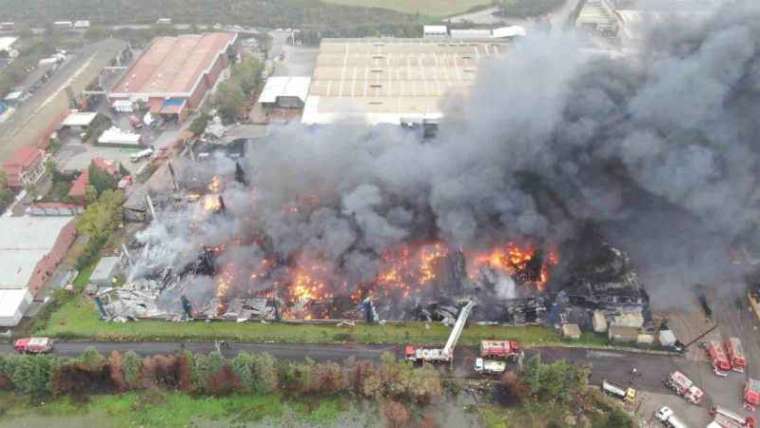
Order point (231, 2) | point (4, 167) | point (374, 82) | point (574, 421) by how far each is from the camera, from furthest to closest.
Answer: point (231, 2)
point (374, 82)
point (4, 167)
point (574, 421)

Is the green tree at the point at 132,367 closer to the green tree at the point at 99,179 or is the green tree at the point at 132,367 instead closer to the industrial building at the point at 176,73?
the green tree at the point at 99,179

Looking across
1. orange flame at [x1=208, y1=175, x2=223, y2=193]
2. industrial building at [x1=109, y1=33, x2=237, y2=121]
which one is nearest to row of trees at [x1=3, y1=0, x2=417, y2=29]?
industrial building at [x1=109, y1=33, x2=237, y2=121]

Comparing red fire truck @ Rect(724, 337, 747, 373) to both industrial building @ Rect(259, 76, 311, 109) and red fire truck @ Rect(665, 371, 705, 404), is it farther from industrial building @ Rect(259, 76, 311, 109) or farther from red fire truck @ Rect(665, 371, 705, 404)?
industrial building @ Rect(259, 76, 311, 109)

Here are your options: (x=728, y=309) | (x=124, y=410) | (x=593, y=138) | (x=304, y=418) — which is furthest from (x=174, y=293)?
(x=728, y=309)

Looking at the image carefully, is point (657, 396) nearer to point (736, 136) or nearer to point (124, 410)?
point (736, 136)

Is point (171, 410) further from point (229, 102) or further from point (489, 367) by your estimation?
point (229, 102)

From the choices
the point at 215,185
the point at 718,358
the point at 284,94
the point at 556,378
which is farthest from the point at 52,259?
the point at 718,358
